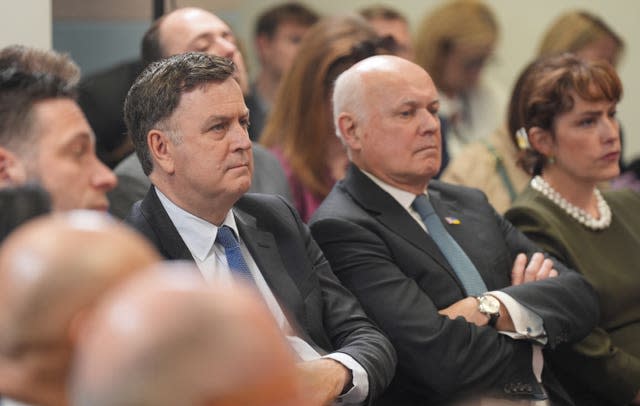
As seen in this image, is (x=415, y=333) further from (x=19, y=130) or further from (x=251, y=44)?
(x=251, y=44)

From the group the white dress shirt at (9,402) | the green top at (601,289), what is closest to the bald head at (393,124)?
the green top at (601,289)

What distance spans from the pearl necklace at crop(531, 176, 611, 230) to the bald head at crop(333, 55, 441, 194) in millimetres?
523

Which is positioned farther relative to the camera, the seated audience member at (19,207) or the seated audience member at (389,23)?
the seated audience member at (389,23)

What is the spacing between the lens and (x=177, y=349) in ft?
2.80

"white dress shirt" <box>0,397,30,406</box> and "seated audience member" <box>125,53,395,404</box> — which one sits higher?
"white dress shirt" <box>0,397,30,406</box>

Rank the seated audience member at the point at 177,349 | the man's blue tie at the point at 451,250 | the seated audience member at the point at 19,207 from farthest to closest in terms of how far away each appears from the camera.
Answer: the man's blue tie at the point at 451,250 < the seated audience member at the point at 19,207 < the seated audience member at the point at 177,349

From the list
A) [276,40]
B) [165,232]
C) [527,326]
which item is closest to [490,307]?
[527,326]

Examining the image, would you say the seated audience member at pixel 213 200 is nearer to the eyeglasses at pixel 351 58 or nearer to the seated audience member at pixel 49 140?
the seated audience member at pixel 49 140

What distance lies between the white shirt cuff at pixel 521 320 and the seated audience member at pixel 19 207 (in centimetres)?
159

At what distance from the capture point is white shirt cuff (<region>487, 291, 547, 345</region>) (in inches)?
109

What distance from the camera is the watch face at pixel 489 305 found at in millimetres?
2736

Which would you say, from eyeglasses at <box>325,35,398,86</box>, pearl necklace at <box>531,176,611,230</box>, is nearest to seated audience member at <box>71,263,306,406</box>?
pearl necklace at <box>531,176,611,230</box>

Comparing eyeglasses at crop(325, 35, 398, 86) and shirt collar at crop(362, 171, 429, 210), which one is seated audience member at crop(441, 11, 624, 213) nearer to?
eyeglasses at crop(325, 35, 398, 86)

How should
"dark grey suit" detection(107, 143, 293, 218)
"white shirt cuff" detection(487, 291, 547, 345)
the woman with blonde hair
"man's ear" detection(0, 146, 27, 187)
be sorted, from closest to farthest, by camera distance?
"man's ear" detection(0, 146, 27, 187) → "white shirt cuff" detection(487, 291, 547, 345) → "dark grey suit" detection(107, 143, 293, 218) → the woman with blonde hair
